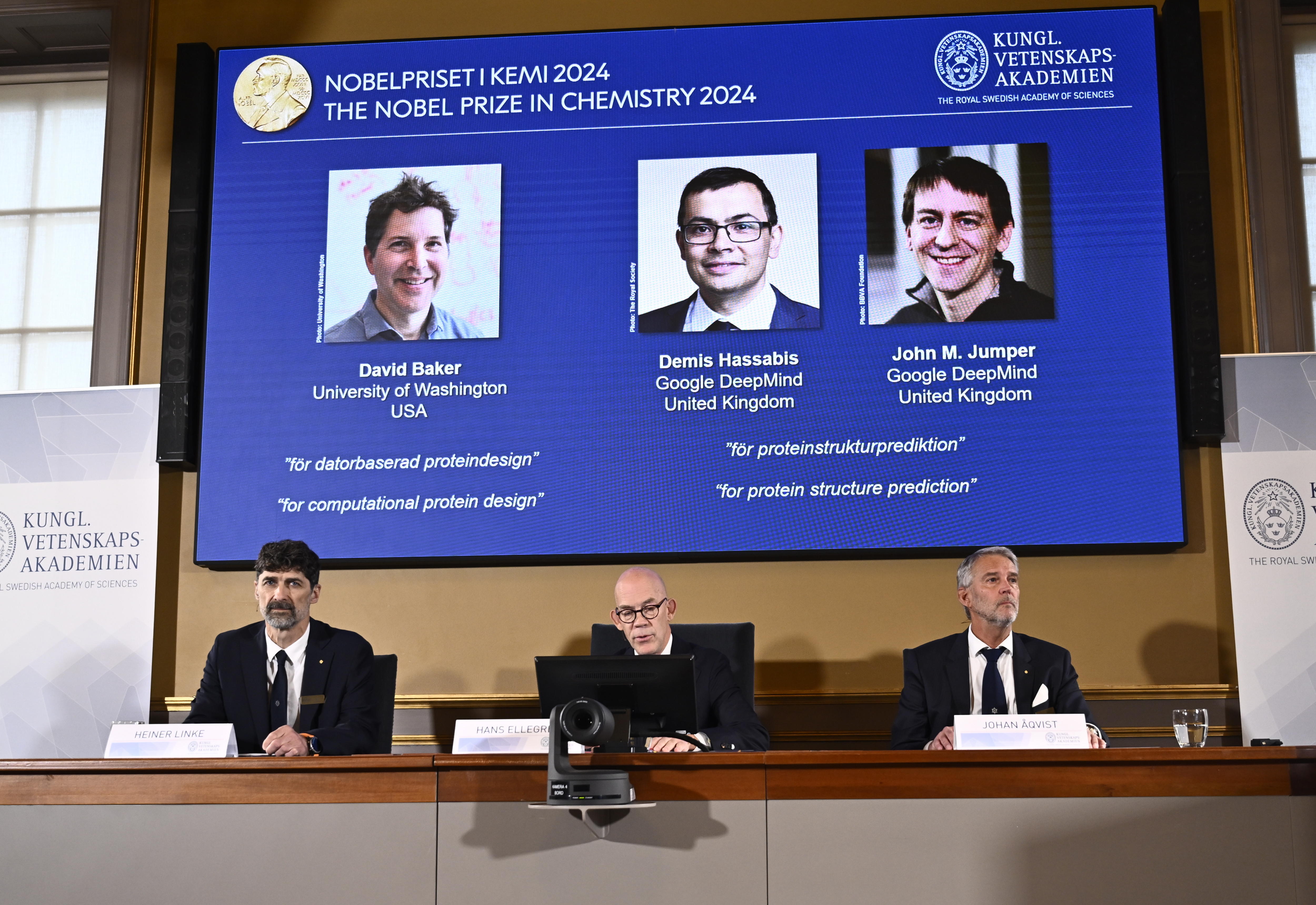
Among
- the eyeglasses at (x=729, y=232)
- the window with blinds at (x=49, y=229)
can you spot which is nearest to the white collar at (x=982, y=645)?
the eyeglasses at (x=729, y=232)

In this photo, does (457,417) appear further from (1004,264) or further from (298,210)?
(1004,264)

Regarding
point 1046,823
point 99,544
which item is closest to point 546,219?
point 99,544

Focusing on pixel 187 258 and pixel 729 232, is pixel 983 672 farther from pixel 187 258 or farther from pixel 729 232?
pixel 187 258

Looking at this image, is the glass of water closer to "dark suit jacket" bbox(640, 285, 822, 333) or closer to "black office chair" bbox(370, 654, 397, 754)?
"dark suit jacket" bbox(640, 285, 822, 333)

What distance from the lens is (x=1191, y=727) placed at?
8.63 feet

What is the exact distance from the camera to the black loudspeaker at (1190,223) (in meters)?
4.00

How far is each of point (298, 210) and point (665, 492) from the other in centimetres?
176

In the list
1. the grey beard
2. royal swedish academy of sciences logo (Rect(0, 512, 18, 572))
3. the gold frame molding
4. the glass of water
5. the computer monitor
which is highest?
royal swedish academy of sciences logo (Rect(0, 512, 18, 572))

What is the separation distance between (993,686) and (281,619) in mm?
2044

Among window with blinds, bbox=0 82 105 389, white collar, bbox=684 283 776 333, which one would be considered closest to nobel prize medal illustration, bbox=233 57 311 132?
window with blinds, bbox=0 82 105 389

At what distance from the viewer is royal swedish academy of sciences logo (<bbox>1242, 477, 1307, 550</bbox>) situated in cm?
395

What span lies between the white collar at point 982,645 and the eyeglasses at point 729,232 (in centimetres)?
168

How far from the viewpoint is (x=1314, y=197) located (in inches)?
175

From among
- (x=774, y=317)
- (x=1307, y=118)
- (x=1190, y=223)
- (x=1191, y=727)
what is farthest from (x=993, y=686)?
(x=1307, y=118)
